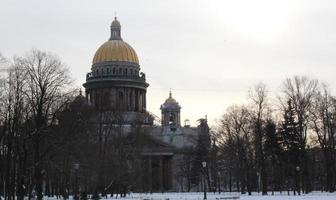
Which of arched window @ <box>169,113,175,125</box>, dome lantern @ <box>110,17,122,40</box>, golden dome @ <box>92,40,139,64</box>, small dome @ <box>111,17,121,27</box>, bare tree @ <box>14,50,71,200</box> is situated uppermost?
small dome @ <box>111,17,121,27</box>

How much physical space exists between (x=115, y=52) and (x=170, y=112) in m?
20.5

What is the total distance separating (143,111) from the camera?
5443 inches

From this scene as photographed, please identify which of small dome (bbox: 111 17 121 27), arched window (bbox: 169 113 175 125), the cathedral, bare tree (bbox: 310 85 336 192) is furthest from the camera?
arched window (bbox: 169 113 175 125)

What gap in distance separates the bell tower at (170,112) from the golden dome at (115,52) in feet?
43.3

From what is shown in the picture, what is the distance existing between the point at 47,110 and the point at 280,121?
40.1 metres

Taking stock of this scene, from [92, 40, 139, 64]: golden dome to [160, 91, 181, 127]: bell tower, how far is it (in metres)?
13.2

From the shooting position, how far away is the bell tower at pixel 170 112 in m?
147

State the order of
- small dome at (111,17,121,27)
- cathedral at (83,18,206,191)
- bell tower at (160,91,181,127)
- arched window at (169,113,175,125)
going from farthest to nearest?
arched window at (169,113,175,125), bell tower at (160,91,181,127), small dome at (111,17,121,27), cathedral at (83,18,206,191)

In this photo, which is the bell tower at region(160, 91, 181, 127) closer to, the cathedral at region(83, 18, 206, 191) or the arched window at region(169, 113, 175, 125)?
the arched window at region(169, 113, 175, 125)

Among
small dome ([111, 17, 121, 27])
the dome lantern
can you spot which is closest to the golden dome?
the dome lantern

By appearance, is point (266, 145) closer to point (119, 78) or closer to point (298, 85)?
point (298, 85)

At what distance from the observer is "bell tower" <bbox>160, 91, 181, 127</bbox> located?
483 feet

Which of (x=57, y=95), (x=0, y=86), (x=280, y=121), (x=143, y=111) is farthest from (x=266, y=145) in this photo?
(x=143, y=111)

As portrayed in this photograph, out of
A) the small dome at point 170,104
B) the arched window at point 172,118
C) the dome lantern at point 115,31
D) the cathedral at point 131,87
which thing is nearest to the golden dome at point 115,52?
the cathedral at point 131,87
